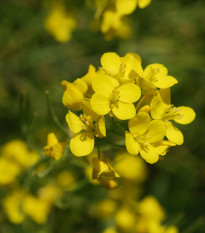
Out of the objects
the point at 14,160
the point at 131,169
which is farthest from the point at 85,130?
the point at 131,169

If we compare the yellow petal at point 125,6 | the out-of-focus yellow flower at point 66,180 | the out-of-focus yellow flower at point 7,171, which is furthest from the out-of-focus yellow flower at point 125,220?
the yellow petal at point 125,6

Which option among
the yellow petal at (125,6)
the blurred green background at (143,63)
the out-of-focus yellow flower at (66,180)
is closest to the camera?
the yellow petal at (125,6)

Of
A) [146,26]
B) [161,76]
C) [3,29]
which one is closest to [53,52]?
[3,29]

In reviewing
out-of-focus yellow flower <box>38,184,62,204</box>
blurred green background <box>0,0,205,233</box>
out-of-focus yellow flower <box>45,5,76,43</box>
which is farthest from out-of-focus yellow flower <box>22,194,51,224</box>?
out-of-focus yellow flower <box>45,5,76,43</box>

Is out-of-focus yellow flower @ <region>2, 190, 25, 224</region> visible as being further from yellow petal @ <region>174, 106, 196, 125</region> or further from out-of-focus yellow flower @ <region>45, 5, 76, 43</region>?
out-of-focus yellow flower @ <region>45, 5, 76, 43</region>

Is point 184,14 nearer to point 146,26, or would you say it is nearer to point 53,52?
point 146,26

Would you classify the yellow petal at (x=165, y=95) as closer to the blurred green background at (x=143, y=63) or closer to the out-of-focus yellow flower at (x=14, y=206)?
the out-of-focus yellow flower at (x=14, y=206)
